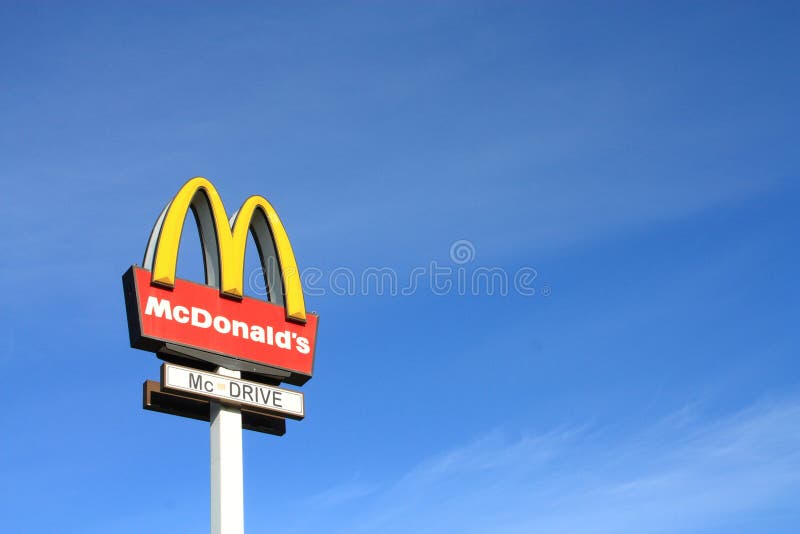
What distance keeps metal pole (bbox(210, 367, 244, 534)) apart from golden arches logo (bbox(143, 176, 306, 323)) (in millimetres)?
2234

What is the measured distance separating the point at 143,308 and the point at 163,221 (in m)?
2.01

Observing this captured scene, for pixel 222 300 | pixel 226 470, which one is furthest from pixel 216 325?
pixel 226 470

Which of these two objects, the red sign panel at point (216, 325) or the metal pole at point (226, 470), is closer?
the metal pole at point (226, 470)

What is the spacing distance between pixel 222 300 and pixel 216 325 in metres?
0.64

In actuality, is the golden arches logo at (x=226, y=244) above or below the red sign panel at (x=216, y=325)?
above

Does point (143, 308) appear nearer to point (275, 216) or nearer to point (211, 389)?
point (211, 389)

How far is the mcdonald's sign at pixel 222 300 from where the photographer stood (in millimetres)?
26562

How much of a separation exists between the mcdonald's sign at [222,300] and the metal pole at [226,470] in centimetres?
88

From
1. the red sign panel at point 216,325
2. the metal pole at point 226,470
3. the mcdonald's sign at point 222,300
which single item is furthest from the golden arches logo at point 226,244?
the metal pole at point 226,470

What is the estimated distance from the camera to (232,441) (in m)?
26.9

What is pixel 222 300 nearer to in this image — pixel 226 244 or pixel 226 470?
pixel 226 244

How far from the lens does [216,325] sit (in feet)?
90.6

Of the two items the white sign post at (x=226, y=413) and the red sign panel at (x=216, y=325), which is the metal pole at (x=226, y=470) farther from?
the red sign panel at (x=216, y=325)

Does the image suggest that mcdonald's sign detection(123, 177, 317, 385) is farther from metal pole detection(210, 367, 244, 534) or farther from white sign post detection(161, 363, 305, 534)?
metal pole detection(210, 367, 244, 534)
